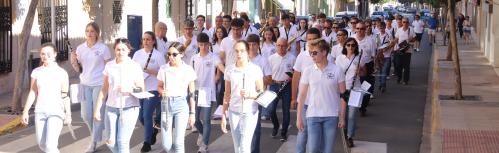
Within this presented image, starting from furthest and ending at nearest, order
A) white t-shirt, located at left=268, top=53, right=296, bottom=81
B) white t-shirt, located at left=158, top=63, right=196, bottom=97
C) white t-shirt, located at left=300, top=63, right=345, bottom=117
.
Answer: white t-shirt, located at left=268, top=53, right=296, bottom=81 → white t-shirt, located at left=158, top=63, right=196, bottom=97 → white t-shirt, located at left=300, top=63, right=345, bottom=117

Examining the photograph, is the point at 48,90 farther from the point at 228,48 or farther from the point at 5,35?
the point at 5,35

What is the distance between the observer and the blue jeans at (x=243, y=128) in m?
7.93

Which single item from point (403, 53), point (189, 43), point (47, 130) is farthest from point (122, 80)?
point (403, 53)

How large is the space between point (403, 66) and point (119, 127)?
1171 cm

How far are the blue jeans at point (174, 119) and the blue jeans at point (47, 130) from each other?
109cm

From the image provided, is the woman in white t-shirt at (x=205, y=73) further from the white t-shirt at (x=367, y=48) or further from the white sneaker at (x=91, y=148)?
the white t-shirt at (x=367, y=48)

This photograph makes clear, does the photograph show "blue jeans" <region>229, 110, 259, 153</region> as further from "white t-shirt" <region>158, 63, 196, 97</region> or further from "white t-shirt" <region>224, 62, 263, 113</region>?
"white t-shirt" <region>158, 63, 196, 97</region>

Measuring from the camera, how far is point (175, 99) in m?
8.19

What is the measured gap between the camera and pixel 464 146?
10.2m

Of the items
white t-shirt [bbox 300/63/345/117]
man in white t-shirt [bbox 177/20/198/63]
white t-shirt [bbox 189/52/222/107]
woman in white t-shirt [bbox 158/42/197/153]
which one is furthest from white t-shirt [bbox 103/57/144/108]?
man in white t-shirt [bbox 177/20/198/63]

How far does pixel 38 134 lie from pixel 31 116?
16.3ft

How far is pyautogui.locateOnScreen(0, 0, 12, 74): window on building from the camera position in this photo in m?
16.3

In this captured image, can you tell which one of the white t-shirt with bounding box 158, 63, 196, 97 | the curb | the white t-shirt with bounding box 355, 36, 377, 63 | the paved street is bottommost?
the paved street

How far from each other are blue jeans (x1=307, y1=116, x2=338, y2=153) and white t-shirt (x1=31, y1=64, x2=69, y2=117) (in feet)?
8.27
